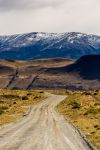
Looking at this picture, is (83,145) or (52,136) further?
(52,136)

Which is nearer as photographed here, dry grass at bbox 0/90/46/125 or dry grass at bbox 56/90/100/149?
dry grass at bbox 56/90/100/149

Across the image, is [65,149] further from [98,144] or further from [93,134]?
[93,134]

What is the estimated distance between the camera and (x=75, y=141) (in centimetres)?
3697

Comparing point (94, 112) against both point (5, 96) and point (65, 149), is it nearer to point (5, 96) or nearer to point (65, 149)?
point (65, 149)

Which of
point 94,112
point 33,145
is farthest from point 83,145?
point 94,112

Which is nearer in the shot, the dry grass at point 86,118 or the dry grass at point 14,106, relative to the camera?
the dry grass at point 86,118

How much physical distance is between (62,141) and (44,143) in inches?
98.1

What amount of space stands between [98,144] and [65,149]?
491 cm

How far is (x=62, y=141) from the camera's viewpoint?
36.8 meters

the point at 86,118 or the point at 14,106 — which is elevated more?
the point at 86,118

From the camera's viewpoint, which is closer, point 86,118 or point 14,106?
point 86,118

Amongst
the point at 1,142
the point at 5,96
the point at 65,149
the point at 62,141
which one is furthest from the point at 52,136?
the point at 5,96

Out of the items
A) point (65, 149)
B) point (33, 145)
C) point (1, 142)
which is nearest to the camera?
point (65, 149)

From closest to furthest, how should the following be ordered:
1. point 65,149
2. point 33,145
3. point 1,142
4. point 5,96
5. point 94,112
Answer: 1. point 65,149
2. point 33,145
3. point 1,142
4. point 94,112
5. point 5,96
